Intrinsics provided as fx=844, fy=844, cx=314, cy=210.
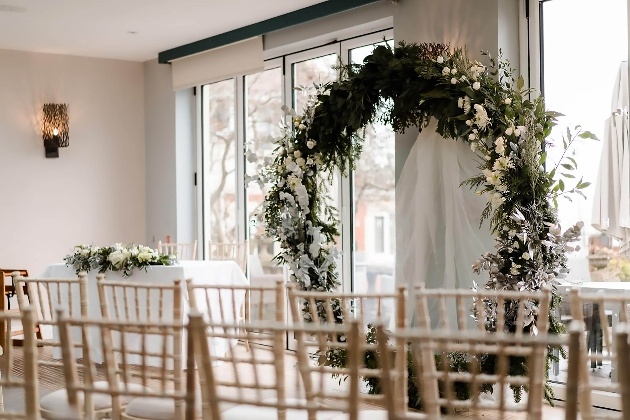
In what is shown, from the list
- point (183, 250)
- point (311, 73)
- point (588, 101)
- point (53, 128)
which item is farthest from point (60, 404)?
point (53, 128)

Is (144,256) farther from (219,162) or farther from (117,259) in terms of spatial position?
(219,162)

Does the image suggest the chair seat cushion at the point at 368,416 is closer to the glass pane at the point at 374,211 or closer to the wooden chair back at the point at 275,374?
the wooden chair back at the point at 275,374

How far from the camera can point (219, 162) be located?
8219 mm

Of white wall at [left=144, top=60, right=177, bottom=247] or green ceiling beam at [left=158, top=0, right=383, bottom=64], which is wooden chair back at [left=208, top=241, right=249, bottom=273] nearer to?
A: white wall at [left=144, top=60, right=177, bottom=247]

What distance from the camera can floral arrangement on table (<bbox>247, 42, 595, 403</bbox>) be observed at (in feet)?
14.3

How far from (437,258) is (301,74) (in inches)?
108

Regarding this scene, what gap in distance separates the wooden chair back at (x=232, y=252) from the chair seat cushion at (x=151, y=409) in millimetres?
4293

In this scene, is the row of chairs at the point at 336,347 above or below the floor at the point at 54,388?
above

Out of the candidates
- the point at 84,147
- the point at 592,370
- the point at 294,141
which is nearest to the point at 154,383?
the point at 294,141

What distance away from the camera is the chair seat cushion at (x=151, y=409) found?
9.81 ft

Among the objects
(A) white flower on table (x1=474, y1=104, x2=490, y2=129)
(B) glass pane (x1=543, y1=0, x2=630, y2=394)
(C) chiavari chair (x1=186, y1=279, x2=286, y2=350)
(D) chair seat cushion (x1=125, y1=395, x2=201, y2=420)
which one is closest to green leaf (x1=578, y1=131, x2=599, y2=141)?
(B) glass pane (x1=543, y1=0, x2=630, y2=394)

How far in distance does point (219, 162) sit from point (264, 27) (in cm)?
164

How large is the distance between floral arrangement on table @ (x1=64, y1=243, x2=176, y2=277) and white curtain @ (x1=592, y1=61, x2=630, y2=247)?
2.90 m

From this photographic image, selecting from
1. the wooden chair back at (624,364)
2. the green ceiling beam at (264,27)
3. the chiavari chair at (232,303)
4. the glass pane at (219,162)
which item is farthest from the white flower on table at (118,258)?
the wooden chair back at (624,364)
